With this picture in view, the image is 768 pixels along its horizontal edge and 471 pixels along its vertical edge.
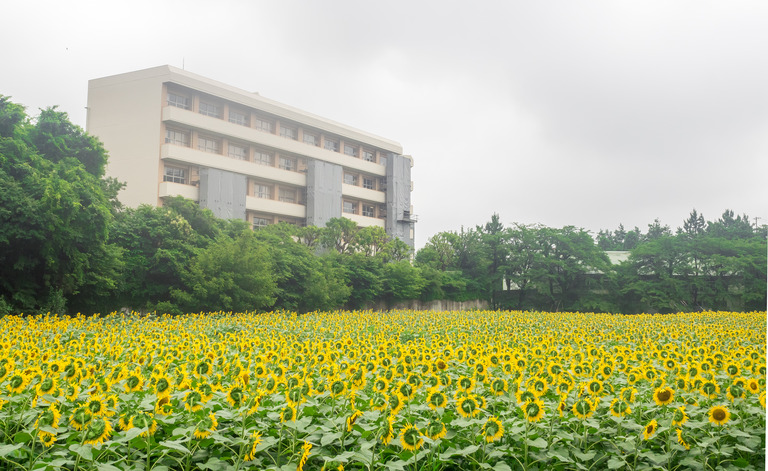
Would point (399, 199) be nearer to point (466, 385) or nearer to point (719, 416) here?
point (466, 385)

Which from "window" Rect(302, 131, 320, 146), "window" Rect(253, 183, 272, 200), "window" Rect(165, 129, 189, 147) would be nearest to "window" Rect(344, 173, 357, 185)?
"window" Rect(302, 131, 320, 146)

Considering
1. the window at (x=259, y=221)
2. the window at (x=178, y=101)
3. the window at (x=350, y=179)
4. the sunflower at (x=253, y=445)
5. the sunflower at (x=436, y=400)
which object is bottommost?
the sunflower at (x=253, y=445)

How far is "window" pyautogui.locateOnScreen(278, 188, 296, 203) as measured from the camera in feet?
85.3

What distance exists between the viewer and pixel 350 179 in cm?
2928

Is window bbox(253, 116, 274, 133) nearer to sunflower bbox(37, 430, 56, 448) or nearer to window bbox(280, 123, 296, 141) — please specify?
window bbox(280, 123, 296, 141)

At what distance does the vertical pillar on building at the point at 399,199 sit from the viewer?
2997 cm

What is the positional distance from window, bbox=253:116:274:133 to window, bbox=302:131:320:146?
202 cm

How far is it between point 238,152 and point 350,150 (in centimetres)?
704

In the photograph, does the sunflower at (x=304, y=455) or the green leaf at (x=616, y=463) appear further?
the green leaf at (x=616, y=463)

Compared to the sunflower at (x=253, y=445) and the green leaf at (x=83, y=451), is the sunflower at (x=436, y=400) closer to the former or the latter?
the sunflower at (x=253, y=445)

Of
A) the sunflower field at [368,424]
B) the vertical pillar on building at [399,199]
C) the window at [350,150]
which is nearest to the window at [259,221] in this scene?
the window at [350,150]

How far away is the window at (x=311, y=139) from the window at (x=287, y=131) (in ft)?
2.02

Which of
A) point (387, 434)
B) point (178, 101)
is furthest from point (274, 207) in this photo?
point (387, 434)

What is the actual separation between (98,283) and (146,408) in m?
10.0
